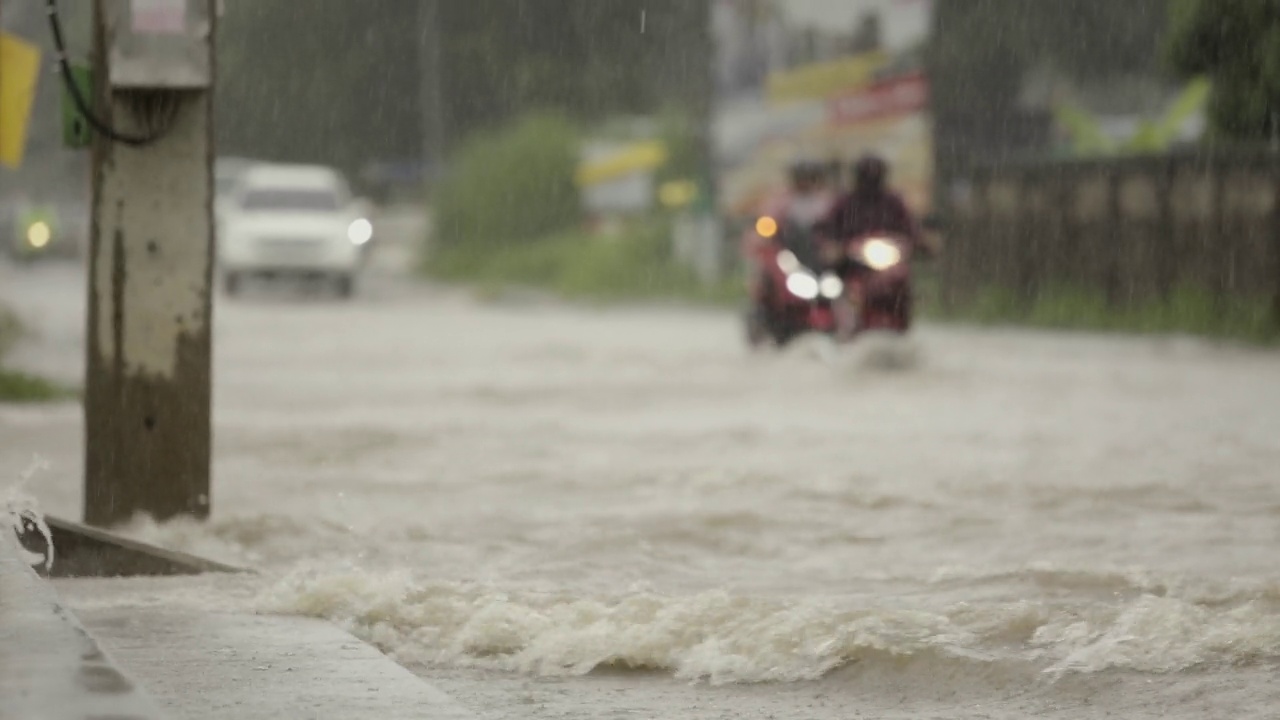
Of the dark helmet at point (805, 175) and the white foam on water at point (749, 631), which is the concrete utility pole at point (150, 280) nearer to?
the white foam on water at point (749, 631)

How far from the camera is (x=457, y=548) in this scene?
A: 28.6ft

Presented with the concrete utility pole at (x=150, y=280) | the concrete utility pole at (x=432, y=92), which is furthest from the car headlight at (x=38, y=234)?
the concrete utility pole at (x=150, y=280)

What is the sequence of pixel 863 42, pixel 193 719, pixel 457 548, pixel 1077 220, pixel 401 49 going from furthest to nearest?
pixel 401 49 → pixel 863 42 → pixel 1077 220 → pixel 457 548 → pixel 193 719

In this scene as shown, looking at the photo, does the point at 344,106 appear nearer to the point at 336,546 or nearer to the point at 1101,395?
the point at 1101,395

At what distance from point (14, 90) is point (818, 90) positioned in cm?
2524

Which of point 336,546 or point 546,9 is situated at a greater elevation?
point 546,9

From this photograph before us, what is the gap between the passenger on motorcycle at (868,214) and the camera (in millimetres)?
17844

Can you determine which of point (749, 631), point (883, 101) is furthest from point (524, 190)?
point (749, 631)

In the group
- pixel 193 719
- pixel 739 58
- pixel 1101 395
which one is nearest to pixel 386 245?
pixel 739 58

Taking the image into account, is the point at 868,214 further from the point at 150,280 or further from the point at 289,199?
the point at 289,199

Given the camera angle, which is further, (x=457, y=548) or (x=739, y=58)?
(x=739, y=58)

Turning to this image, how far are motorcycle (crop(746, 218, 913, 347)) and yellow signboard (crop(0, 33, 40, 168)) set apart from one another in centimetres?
984

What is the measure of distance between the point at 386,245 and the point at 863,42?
81.1 ft

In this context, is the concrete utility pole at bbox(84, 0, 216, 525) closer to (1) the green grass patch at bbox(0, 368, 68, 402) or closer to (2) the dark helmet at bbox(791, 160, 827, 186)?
(1) the green grass patch at bbox(0, 368, 68, 402)
